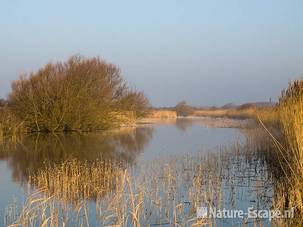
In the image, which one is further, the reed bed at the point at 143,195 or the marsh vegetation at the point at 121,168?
the marsh vegetation at the point at 121,168

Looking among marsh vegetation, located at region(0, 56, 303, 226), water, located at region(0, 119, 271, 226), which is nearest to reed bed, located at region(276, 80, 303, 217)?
marsh vegetation, located at region(0, 56, 303, 226)

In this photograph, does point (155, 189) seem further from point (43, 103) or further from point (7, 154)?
point (43, 103)

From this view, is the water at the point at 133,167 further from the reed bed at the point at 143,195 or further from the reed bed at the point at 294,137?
the reed bed at the point at 294,137

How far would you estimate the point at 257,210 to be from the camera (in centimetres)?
557

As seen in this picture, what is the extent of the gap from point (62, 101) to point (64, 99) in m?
0.15

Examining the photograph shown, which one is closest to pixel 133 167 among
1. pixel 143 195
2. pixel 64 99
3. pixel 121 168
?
pixel 121 168

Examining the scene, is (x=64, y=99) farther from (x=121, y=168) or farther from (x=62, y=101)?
(x=121, y=168)

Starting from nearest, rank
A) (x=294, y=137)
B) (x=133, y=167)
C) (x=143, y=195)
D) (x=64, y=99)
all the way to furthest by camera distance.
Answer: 1. (x=294, y=137)
2. (x=143, y=195)
3. (x=133, y=167)
4. (x=64, y=99)

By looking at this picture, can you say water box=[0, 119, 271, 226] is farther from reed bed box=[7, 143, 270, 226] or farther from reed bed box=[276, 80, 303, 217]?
reed bed box=[276, 80, 303, 217]

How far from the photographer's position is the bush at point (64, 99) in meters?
22.2

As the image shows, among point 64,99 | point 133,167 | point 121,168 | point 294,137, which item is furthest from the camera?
point 64,99

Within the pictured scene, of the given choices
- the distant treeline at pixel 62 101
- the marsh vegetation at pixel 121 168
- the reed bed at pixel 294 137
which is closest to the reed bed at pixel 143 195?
the marsh vegetation at pixel 121 168

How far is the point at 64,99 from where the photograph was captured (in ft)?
72.7

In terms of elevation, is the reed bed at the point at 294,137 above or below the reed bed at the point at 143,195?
above
